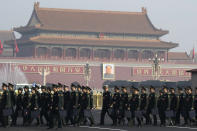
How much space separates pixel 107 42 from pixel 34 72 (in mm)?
13414

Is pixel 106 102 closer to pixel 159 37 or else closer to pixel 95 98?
pixel 95 98

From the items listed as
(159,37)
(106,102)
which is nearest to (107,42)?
(159,37)

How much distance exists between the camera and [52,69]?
8800 centimetres

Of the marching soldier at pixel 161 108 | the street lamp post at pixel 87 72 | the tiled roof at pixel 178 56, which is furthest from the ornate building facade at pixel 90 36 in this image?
the marching soldier at pixel 161 108

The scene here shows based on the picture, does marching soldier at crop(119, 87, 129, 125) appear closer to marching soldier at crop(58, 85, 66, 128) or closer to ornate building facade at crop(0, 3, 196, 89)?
marching soldier at crop(58, 85, 66, 128)

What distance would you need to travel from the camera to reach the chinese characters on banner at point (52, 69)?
284 ft

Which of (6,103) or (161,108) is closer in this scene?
(6,103)

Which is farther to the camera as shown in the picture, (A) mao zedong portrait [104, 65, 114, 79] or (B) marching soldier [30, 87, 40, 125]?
(A) mao zedong portrait [104, 65, 114, 79]

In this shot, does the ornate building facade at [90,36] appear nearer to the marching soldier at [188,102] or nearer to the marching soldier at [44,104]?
the marching soldier at [188,102]

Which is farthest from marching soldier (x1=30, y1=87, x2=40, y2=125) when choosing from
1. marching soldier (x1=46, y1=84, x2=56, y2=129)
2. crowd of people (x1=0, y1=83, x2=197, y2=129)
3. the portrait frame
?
the portrait frame

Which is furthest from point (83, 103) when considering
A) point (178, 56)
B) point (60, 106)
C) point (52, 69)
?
point (178, 56)

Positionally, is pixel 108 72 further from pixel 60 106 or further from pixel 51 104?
pixel 60 106

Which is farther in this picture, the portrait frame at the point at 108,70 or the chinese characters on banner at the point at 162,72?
the chinese characters on banner at the point at 162,72

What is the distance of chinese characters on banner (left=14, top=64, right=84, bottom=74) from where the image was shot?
8669 centimetres
